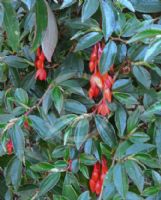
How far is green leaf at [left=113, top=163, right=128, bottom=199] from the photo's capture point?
88 centimetres

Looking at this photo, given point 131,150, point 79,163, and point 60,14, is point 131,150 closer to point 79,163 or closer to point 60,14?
point 79,163

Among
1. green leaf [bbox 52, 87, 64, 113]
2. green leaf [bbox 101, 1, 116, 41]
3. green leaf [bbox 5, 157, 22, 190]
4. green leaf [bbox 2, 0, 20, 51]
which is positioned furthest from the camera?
green leaf [bbox 5, 157, 22, 190]

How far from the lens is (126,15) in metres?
0.92

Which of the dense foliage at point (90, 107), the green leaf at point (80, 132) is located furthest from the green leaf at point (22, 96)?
the green leaf at point (80, 132)

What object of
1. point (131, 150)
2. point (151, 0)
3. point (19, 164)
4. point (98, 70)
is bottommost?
point (19, 164)

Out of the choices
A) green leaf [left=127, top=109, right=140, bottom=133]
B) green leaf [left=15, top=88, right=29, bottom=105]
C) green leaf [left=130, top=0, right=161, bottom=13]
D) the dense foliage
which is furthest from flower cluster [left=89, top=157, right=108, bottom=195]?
green leaf [left=130, top=0, right=161, bottom=13]

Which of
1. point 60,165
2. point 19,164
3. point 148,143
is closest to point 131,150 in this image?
point 148,143

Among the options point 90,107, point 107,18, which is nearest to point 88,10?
point 107,18

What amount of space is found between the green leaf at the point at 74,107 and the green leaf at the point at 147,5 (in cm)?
24

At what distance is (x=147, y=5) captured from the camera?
909 mm

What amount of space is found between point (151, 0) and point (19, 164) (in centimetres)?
49

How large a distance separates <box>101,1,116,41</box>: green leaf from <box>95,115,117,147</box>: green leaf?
7.7 inches

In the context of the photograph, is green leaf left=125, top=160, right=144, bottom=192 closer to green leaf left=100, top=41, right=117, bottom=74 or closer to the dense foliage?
the dense foliage

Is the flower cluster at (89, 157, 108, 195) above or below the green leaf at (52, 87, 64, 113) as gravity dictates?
below
